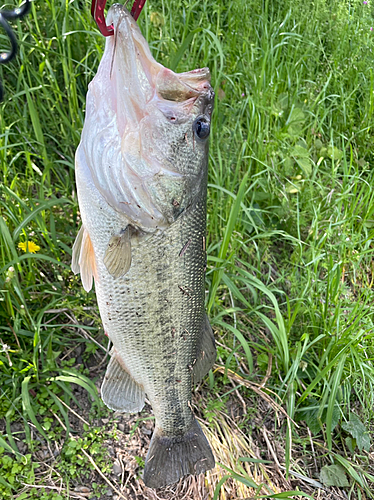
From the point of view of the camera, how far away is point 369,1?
4.16 meters

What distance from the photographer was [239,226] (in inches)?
108

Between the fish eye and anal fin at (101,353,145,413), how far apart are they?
36.3 inches

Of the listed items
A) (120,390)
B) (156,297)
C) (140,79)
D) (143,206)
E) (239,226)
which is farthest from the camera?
(239,226)

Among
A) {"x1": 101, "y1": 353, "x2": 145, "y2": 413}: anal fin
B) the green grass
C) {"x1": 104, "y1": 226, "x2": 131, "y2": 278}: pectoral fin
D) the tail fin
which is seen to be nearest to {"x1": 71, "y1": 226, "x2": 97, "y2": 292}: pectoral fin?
{"x1": 104, "y1": 226, "x2": 131, "y2": 278}: pectoral fin

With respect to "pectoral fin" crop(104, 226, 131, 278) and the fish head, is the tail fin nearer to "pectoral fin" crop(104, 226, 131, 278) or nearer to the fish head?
"pectoral fin" crop(104, 226, 131, 278)

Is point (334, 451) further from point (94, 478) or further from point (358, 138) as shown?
point (358, 138)

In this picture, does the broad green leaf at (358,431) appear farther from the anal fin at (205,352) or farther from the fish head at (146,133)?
the fish head at (146,133)

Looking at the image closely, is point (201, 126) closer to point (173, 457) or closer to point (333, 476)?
point (173, 457)

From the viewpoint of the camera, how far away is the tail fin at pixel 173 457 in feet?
5.75

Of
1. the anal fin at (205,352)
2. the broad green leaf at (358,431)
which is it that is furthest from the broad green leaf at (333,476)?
the anal fin at (205,352)

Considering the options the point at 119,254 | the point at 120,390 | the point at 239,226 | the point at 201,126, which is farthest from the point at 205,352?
the point at 239,226

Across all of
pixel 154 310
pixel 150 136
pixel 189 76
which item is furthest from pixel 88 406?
pixel 189 76

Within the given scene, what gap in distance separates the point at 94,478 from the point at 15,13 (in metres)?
2.13

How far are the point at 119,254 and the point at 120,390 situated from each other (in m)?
0.65
